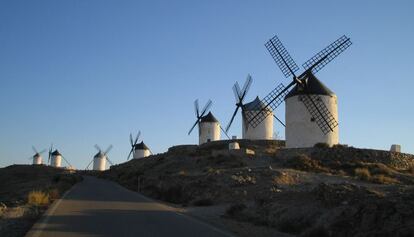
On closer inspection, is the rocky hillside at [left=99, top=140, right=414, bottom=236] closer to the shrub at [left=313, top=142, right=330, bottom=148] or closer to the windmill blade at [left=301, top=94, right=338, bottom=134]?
the shrub at [left=313, top=142, right=330, bottom=148]

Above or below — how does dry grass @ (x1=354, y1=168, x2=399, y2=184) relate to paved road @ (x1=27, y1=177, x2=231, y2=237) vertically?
above

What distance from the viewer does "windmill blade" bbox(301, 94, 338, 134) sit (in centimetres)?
4362

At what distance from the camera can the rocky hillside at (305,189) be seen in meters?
12.5

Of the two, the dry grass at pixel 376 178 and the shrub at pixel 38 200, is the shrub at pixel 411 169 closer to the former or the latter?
the dry grass at pixel 376 178

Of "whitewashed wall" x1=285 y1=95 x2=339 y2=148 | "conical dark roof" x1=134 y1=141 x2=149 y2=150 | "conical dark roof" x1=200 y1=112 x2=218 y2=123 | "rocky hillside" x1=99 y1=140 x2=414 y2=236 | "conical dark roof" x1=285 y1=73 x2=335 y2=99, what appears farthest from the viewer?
"conical dark roof" x1=134 y1=141 x2=149 y2=150

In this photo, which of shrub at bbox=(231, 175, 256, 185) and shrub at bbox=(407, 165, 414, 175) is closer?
shrub at bbox=(231, 175, 256, 185)

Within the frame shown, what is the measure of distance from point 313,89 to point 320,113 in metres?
2.59

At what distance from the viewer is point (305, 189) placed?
24.0 metres

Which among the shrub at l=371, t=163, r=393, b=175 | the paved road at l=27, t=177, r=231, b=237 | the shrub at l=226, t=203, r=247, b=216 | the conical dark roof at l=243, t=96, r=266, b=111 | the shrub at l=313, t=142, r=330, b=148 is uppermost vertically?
the conical dark roof at l=243, t=96, r=266, b=111

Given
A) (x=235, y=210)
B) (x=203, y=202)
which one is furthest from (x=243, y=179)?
(x=235, y=210)

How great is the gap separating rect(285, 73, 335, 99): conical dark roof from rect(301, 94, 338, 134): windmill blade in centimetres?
54

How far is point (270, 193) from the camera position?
23.3m

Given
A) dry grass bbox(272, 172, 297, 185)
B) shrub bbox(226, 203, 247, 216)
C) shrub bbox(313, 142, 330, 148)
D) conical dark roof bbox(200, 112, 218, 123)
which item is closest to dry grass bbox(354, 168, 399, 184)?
dry grass bbox(272, 172, 297, 185)

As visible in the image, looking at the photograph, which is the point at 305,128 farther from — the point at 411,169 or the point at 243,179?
the point at 243,179
